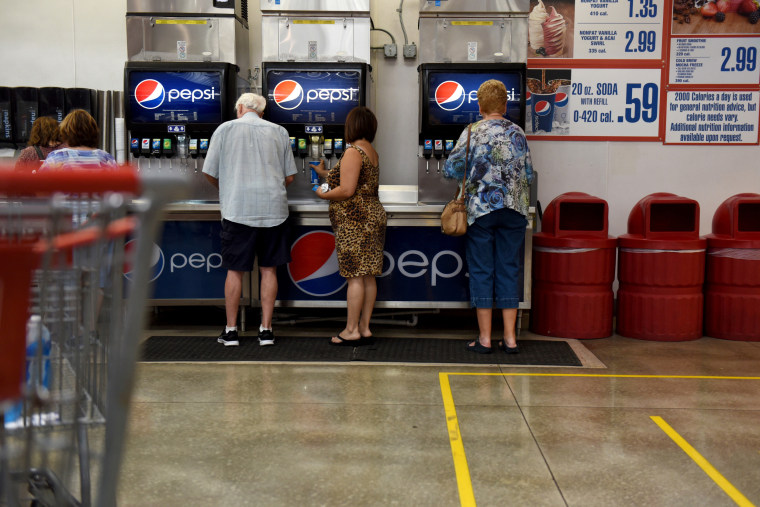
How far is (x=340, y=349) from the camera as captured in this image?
4762mm

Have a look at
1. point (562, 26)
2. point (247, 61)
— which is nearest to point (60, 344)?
point (247, 61)

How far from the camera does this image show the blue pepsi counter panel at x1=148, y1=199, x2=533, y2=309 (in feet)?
16.9

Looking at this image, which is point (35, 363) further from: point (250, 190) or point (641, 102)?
point (641, 102)

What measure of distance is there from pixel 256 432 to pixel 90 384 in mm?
1729

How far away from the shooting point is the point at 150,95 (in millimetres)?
5301

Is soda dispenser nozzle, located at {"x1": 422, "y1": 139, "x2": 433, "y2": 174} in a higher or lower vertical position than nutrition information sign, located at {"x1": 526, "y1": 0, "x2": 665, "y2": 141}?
lower

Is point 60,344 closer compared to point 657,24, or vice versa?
point 60,344

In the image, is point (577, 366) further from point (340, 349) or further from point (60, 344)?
point (60, 344)

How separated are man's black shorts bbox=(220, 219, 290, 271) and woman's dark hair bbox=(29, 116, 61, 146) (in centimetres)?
142

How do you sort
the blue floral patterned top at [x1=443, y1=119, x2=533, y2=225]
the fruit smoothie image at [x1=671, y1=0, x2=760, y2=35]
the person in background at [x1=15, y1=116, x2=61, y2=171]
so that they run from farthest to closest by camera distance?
1. the fruit smoothie image at [x1=671, y1=0, x2=760, y2=35]
2. the person in background at [x1=15, y1=116, x2=61, y2=171]
3. the blue floral patterned top at [x1=443, y1=119, x2=533, y2=225]

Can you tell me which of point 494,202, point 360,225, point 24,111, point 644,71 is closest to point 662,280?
point 494,202

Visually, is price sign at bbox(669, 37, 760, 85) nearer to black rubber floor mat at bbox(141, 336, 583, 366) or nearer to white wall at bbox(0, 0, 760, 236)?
white wall at bbox(0, 0, 760, 236)

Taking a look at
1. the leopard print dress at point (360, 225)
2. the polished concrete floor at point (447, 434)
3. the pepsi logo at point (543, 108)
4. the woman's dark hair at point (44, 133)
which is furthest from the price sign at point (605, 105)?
the woman's dark hair at point (44, 133)

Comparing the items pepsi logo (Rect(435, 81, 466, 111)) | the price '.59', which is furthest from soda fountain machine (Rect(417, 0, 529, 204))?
the price '.59'
